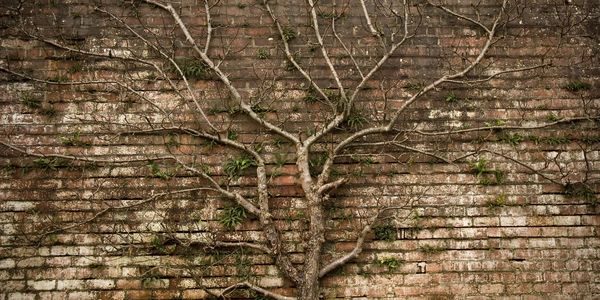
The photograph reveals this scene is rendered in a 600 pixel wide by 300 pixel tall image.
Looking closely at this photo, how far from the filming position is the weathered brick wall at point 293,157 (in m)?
3.75

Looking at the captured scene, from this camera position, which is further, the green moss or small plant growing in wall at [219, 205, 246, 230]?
the green moss

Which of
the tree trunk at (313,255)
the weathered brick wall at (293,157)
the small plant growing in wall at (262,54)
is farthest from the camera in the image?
the small plant growing in wall at (262,54)

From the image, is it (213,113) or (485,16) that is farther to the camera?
(485,16)

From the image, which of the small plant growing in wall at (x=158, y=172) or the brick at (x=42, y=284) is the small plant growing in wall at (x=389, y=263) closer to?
the small plant growing in wall at (x=158, y=172)

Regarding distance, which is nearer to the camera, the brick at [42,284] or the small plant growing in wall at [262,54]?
the brick at [42,284]

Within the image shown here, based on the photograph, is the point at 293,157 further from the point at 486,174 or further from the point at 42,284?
the point at 42,284

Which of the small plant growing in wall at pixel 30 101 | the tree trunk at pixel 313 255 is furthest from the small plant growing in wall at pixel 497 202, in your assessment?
the small plant growing in wall at pixel 30 101

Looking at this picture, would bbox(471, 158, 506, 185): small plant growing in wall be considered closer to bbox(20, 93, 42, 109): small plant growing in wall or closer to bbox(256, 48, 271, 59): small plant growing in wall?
bbox(256, 48, 271, 59): small plant growing in wall

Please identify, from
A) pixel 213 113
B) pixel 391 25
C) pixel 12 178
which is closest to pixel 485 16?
pixel 391 25

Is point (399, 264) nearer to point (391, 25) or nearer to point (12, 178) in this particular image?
point (391, 25)

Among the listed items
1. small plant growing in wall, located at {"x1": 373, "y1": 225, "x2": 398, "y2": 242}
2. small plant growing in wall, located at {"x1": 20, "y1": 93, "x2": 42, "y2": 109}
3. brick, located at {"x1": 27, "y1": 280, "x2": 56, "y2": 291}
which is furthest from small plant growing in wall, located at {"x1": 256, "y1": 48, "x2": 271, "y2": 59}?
brick, located at {"x1": 27, "y1": 280, "x2": 56, "y2": 291}

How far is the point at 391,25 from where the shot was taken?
4223mm

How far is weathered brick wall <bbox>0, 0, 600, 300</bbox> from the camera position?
3.75 meters

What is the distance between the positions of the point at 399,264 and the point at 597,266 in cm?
162
